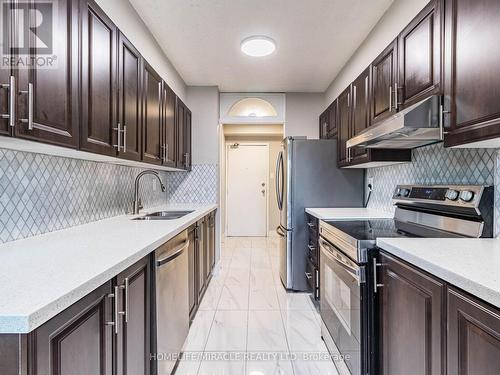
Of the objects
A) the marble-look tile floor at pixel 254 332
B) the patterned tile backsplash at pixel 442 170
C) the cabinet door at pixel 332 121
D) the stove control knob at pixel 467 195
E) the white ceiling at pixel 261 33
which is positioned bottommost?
the marble-look tile floor at pixel 254 332

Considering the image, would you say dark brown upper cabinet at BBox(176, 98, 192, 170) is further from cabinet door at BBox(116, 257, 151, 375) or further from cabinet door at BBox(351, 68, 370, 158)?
cabinet door at BBox(116, 257, 151, 375)

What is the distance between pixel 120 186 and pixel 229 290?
156 centimetres

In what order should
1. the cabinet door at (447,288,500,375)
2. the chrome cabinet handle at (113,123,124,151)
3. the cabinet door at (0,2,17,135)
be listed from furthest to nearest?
the chrome cabinet handle at (113,123,124,151) < the cabinet door at (0,2,17,135) < the cabinet door at (447,288,500,375)

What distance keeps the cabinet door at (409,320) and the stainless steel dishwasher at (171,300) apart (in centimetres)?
108

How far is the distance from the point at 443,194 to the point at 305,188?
1435 mm

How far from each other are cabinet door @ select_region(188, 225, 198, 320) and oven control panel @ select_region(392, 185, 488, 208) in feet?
5.19

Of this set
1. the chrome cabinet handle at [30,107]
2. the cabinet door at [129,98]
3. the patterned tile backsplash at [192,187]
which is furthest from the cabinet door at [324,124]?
the chrome cabinet handle at [30,107]

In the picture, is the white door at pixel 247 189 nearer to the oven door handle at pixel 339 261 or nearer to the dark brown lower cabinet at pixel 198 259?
the dark brown lower cabinet at pixel 198 259

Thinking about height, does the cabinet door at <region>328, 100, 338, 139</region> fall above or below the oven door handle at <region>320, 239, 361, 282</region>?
above

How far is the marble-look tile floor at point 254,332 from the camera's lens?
1.84 m

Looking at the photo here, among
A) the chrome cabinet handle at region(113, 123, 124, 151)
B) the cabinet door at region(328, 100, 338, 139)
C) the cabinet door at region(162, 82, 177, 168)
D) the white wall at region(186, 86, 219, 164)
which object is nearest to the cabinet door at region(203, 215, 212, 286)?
the cabinet door at region(162, 82, 177, 168)

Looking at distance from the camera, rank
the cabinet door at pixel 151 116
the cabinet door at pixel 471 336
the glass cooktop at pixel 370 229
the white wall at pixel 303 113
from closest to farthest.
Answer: the cabinet door at pixel 471 336 → the glass cooktop at pixel 370 229 → the cabinet door at pixel 151 116 → the white wall at pixel 303 113

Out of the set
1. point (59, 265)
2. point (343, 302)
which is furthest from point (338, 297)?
point (59, 265)

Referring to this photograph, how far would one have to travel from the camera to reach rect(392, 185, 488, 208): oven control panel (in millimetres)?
1438
